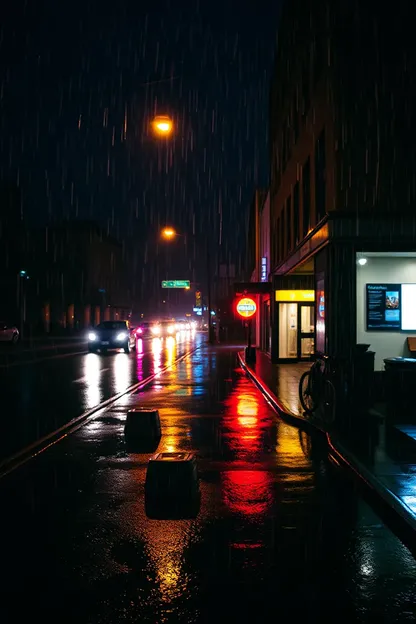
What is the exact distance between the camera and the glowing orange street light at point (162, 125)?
52.9ft

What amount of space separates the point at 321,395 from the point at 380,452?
3555mm

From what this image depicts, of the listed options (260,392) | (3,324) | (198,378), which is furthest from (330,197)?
(3,324)

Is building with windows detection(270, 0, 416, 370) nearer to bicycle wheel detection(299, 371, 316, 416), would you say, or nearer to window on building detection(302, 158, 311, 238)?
bicycle wheel detection(299, 371, 316, 416)

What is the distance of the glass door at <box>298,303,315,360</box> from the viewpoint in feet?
92.4

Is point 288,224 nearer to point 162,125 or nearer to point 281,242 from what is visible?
point 281,242

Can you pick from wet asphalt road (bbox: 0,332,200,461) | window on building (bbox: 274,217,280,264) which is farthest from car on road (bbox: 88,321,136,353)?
window on building (bbox: 274,217,280,264)

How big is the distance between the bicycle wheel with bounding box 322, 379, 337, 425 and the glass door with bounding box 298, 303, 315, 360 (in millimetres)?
15704

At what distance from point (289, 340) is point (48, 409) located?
16.2 metres

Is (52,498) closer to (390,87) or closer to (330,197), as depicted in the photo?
(330,197)

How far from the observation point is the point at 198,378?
2231cm

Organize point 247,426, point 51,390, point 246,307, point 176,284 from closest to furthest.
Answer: point 247,426 → point 51,390 → point 246,307 → point 176,284

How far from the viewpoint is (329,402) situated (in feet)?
Result: 39.7

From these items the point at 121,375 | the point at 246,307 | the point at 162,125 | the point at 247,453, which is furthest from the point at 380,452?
the point at 246,307

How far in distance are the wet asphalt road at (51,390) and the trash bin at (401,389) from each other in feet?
20.4
